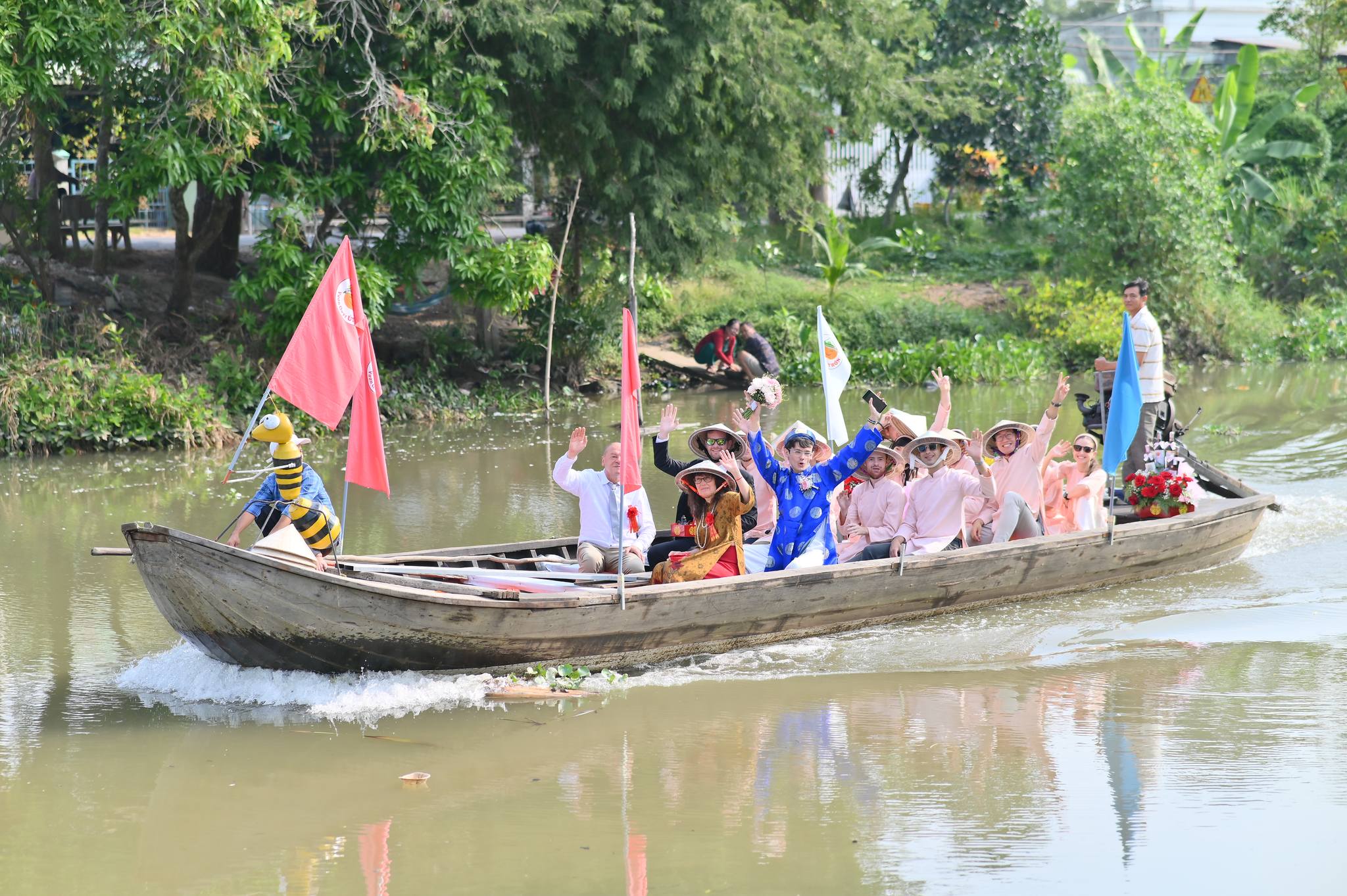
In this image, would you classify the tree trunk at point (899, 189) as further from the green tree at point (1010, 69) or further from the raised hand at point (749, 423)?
the raised hand at point (749, 423)

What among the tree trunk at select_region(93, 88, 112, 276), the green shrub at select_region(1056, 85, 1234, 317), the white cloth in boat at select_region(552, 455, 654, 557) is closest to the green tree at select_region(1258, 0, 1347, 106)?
the green shrub at select_region(1056, 85, 1234, 317)

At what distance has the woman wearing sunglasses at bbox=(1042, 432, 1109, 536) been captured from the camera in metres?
9.36

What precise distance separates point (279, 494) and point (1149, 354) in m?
6.44

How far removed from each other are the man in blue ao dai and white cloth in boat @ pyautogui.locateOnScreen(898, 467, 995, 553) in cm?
68

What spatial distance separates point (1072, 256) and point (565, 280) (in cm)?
918

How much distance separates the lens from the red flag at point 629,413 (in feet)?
23.8

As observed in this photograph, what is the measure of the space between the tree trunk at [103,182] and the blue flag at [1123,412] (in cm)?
1023

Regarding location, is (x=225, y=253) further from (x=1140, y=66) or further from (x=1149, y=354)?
(x=1140, y=66)

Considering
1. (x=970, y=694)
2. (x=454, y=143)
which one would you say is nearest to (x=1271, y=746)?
(x=970, y=694)

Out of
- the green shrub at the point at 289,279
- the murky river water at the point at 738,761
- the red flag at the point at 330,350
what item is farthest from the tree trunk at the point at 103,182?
the red flag at the point at 330,350

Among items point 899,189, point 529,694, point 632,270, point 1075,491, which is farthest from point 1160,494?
point 899,189

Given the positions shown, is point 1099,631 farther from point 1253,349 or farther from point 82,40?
point 1253,349

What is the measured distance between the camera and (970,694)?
7.45 meters

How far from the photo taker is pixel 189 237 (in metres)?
17.2
